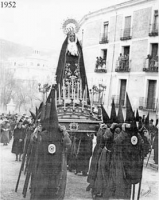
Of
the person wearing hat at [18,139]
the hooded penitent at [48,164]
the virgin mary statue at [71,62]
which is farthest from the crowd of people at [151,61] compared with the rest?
the person wearing hat at [18,139]

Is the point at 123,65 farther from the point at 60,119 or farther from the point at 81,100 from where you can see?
the point at 60,119

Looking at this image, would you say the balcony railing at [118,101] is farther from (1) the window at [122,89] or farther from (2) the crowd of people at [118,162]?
(2) the crowd of people at [118,162]

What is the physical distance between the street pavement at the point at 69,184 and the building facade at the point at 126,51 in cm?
81

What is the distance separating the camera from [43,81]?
4.02 meters

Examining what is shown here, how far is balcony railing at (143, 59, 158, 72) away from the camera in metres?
4.08

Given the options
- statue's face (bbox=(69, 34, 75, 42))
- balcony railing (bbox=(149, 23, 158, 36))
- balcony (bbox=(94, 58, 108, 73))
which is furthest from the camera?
statue's face (bbox=(69, 34, 75, 42))

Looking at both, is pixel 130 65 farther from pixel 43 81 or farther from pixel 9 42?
pixel 9 42

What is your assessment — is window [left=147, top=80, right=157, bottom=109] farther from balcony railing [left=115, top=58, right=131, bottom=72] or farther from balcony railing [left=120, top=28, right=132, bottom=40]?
balcony railing [left=120, top=28, right=132, bottom=40]

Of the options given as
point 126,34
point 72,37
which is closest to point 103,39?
point 126,34

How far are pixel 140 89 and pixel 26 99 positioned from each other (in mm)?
1384

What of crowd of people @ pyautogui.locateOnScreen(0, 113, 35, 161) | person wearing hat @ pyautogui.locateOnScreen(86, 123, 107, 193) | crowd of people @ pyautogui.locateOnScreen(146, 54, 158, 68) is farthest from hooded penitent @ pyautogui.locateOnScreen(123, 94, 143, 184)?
crowd of people @ pyautogui.locateOnScreen(0, 113, 35, 161)

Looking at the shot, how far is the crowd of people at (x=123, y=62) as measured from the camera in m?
4.26

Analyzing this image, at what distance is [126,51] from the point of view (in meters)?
4.30

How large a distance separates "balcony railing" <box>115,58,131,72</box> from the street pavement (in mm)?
1351
